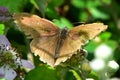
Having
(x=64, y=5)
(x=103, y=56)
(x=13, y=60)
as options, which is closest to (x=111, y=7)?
(x=64, y=5)

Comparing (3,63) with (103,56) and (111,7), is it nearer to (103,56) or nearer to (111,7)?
(103,56)

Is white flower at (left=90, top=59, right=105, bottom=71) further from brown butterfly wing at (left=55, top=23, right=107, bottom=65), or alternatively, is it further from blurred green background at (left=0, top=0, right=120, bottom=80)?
brown butterfly wing at (left=55, top=23, right=107, bottom=65)

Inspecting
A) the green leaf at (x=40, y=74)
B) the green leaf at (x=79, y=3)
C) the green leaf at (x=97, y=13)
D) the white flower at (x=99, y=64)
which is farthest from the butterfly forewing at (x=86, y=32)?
the green leaf at (x=97, y=13)

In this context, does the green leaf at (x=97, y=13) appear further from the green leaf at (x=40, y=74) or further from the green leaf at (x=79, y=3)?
the green leaf at (x=40, y=74)

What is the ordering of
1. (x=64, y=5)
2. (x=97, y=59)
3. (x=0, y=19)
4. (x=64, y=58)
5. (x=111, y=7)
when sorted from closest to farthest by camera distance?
(x=97, y=59), (x=64, y=58), (x=0, y=19), (x=64, y=5), (x=111, y=7)

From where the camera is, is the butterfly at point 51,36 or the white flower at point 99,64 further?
the butterfly at point 51,36

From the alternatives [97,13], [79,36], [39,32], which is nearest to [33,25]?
[39,32]
